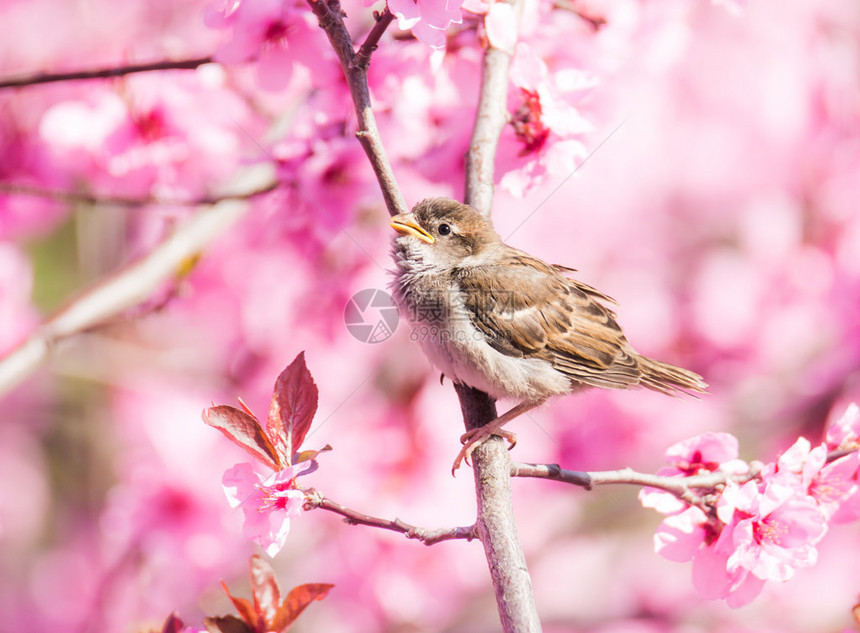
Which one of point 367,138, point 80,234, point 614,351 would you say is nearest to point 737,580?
point 614,351

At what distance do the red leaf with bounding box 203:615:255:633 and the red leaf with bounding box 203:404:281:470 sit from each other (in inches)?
8.4

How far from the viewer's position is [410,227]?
1610mm

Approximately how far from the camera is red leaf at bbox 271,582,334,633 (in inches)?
43.3

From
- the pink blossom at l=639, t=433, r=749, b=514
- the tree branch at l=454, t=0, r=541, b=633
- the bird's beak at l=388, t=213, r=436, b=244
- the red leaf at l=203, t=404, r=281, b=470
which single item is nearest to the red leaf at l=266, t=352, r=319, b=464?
the red leaf at l=203, t=404, r=281, b=470

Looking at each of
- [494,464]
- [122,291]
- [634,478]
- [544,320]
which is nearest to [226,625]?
[494,464]

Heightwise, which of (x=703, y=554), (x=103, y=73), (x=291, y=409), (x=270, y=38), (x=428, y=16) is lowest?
(x=703, y=554)

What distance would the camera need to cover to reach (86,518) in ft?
11.2

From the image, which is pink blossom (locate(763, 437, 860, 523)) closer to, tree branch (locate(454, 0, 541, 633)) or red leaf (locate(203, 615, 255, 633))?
tree branch (locate(454, 0, 541, 633))

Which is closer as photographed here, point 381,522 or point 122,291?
point 381,522

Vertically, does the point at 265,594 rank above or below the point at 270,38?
below

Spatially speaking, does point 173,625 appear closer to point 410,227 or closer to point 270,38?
point 410,227

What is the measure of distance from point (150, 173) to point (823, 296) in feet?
8.08

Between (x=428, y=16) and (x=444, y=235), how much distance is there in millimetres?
608

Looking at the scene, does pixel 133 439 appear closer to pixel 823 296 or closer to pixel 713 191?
pixel 823 296
